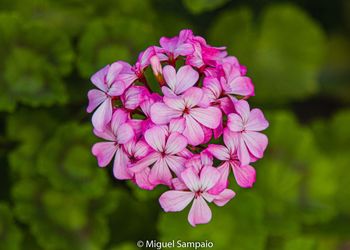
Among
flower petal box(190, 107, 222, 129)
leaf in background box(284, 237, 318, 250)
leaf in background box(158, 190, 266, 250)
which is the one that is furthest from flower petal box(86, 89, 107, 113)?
leaf in background box(284, 237, 318, 250)

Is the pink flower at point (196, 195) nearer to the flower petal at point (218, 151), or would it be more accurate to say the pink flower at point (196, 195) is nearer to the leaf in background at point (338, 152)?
the flower petal at point (218, 151)

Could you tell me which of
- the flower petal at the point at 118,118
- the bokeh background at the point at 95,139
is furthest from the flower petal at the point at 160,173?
the bokeh background at the point at 95,139

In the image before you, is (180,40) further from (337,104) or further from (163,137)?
(337,104)

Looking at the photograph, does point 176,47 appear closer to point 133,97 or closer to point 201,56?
point 201,56

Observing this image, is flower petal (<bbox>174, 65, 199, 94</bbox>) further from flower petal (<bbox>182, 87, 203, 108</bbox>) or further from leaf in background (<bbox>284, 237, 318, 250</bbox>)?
leaf in background (<bbox>284, 237, 318, 250</bbox>)

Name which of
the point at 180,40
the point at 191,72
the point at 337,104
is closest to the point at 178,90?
the point at 191,72
